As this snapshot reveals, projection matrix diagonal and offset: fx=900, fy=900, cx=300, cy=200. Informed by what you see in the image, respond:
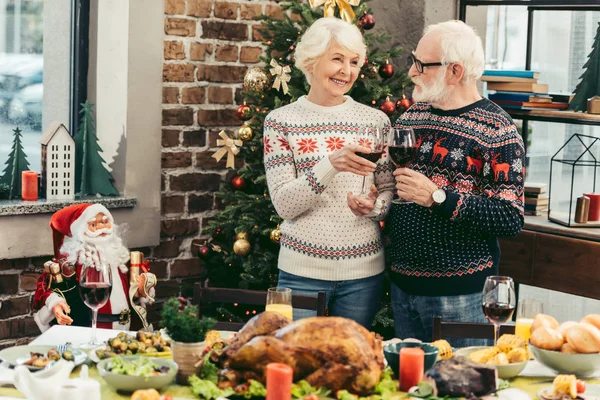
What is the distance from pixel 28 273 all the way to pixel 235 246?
2.97ft

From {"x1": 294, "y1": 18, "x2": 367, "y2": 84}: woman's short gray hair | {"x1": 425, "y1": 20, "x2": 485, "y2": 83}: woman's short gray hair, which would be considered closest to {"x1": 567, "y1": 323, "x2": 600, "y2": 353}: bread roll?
{"x1": 425, "y1": 20, "x2": 485, "y2": 83}: woman's short gray hair

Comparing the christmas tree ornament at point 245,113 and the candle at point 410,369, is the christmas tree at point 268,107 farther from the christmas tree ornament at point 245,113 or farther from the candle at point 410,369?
the candle at point 410,369

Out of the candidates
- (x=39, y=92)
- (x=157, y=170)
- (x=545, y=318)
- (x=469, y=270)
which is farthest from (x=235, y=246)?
(x=545, y=318)

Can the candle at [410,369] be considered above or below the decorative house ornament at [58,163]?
below

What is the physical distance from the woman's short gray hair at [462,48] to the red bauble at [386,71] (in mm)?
1023

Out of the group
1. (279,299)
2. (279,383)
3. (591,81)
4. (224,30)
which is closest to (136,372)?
(279,383)

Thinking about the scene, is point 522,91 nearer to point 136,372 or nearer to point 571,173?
point 571,173

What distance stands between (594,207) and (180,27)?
6.86 feet

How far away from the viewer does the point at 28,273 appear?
3918 millimetres

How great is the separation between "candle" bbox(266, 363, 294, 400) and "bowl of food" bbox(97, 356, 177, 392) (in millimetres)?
282

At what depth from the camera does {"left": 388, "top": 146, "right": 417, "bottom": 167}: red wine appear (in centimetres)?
266

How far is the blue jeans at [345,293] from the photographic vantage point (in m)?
3.04

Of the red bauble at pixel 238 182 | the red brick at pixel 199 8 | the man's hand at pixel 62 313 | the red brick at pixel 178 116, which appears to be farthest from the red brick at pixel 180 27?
the man's hand at pixel 62 313

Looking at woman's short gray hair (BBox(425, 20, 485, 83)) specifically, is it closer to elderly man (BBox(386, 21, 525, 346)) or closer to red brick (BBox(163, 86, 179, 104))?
elderly man (BBox(386, 21, 525, 346))
